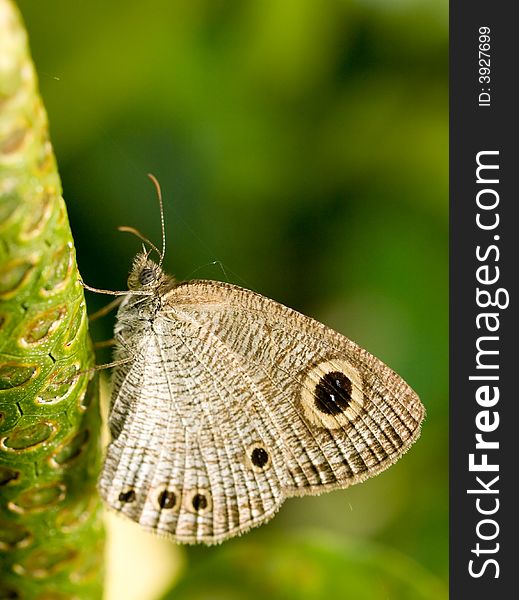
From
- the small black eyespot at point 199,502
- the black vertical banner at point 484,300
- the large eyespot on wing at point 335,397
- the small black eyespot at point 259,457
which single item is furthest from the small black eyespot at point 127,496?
the black vertical banner at point 484,300

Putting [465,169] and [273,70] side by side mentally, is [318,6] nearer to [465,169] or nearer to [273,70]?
[273,70]

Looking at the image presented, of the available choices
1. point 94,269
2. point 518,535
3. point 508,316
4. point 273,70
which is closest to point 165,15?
point 273,70

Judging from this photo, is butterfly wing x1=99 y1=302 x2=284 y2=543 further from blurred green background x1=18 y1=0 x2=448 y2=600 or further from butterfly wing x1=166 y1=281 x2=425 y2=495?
blurred green background x1=18 y1=0 x2=448 y2=600

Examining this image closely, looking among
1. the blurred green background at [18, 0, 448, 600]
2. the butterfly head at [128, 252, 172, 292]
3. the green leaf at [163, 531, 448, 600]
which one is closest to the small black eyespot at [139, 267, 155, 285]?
the butterfly head at [128, 252, 172, 292]

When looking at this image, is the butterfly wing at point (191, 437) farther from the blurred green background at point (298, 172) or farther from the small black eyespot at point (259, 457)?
the blurred green background at point (298, 172)

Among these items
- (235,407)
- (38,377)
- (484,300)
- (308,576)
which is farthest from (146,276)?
(484,300)

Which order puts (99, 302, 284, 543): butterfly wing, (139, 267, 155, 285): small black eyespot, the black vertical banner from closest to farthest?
(99, 302, 284, 543): butterfly wing
(139, 267, 155, 285): small black eyespot
the black vertical banner

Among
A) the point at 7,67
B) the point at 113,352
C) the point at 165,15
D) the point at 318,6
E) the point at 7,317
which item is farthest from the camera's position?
the point at 318,6
